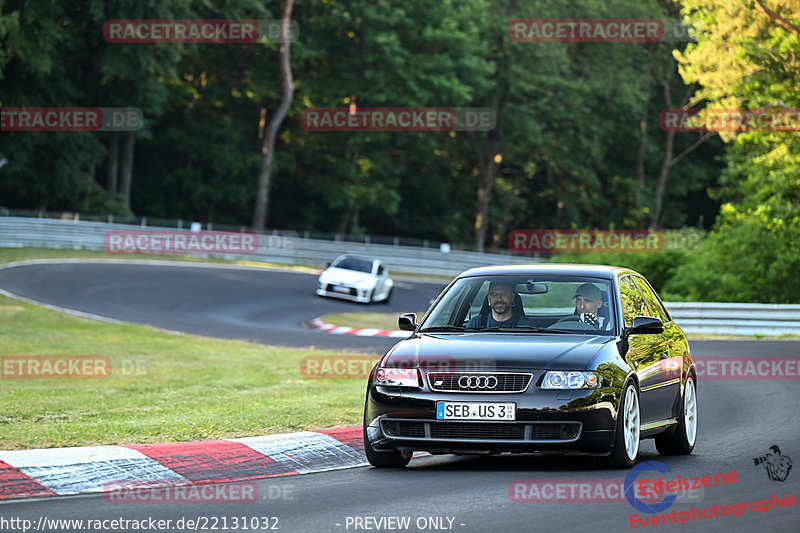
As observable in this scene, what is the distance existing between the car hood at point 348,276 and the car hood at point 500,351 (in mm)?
26909

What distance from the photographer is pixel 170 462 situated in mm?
8625

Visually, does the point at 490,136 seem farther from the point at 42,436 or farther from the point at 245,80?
the point at 42,436

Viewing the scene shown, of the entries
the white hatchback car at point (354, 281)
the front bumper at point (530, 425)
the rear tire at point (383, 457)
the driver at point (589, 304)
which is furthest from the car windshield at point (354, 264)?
the front bumper at point (530, 425)

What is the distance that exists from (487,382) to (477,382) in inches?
2.7

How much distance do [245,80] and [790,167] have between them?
111ft

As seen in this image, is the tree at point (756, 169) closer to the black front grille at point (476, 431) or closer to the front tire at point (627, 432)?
the front tire at point (627, 432)

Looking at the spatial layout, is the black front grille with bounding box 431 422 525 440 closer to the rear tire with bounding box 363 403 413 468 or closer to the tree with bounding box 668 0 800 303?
the rear tire with bounding box 363 403 413 468

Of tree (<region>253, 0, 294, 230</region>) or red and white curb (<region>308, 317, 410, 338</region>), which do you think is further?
tree (<region>253, 0, 294, 230</region>)

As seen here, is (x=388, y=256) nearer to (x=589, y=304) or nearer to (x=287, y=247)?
(x=287, y=247)

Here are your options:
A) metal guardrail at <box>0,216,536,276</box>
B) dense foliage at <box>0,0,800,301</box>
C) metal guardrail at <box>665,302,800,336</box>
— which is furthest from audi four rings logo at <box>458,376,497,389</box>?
metal guardrail at <box>0,216,536,276</box>

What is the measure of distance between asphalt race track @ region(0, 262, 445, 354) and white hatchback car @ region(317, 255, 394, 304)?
339mm

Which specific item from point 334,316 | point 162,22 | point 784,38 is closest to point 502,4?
point 162,22

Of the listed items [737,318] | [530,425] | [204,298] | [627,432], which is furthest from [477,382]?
[204,298]

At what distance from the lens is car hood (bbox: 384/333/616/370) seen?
28.0 ft
